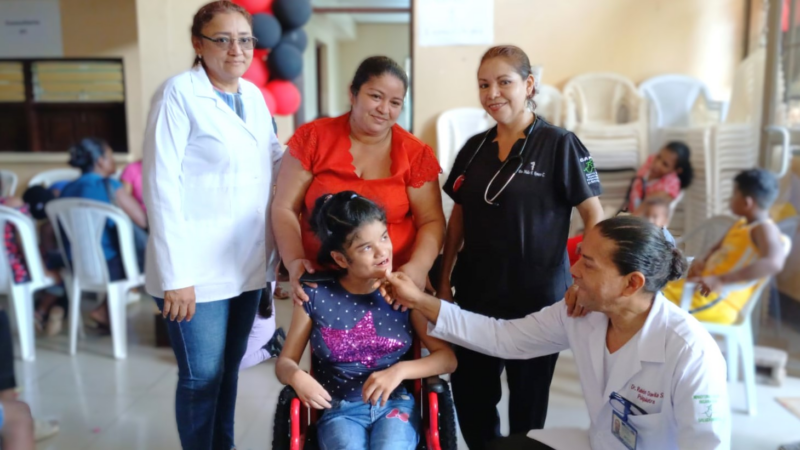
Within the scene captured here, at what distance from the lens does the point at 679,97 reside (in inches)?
196

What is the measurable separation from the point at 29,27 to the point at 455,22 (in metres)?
4.64

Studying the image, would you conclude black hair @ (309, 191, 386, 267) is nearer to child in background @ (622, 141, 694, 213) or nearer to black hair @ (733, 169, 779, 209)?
black hair @ (733, 169, 779, 209)

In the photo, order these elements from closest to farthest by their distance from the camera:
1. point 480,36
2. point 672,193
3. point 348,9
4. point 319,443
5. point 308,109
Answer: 1. point 319,443
2. point 672,193
3. point 480,36
4. point 348,9
5. point 308,109

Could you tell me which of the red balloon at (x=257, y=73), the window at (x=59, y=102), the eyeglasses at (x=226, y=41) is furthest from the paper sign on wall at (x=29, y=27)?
the eyeglasses at (x=226, y=41)

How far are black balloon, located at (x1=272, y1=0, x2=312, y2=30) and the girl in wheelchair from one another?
2840mm

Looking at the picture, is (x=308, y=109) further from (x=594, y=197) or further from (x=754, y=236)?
(x=594, y=197)

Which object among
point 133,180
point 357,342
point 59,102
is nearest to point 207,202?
point 357,342

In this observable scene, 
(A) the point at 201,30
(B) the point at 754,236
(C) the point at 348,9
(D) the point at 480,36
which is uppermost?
(C) the point at 348,9

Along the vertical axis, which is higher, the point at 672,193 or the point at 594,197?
the point at 594,197

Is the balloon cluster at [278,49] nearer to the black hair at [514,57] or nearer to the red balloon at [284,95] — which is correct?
the red balloon at [284,95]

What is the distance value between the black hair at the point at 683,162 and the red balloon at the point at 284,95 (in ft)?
8.51

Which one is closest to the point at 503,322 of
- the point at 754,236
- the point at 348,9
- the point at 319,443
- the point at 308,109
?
the point at 319,443

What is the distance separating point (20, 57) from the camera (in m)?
6.55

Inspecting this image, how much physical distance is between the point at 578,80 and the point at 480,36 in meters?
0.87
